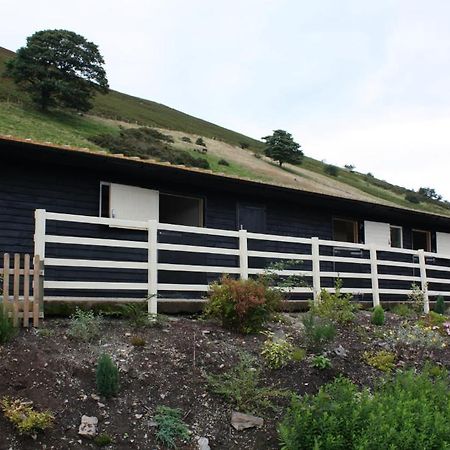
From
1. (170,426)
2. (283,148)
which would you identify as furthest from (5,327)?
(283,148)

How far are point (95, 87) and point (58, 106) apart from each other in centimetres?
429

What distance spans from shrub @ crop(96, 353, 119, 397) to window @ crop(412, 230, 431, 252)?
13.9 m

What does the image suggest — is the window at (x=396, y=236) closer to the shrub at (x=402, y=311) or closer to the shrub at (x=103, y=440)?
the shrub at (x=402, y=311)

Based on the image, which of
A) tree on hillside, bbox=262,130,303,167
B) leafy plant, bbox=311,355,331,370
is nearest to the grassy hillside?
tree on hillside, bbox=262,130,303,167

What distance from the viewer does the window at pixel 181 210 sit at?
Answer: 13078mm

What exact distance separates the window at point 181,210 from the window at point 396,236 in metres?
6.46

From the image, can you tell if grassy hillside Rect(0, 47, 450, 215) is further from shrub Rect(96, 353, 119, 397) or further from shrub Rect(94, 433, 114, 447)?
shrub Rect(94, 433, 114, 447)

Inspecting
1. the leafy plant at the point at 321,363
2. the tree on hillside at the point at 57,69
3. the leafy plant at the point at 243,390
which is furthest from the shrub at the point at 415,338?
the tree on hillside at the point at 57,69

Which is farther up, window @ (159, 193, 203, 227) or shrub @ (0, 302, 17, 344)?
window @ (159, 193, 203, 227)

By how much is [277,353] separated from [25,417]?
324cm

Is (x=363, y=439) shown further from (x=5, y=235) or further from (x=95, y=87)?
(x=95, y=87)

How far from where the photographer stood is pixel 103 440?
5.27m

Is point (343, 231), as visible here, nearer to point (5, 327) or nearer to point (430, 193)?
point (5, 327)

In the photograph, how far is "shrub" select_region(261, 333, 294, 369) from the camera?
726cm
